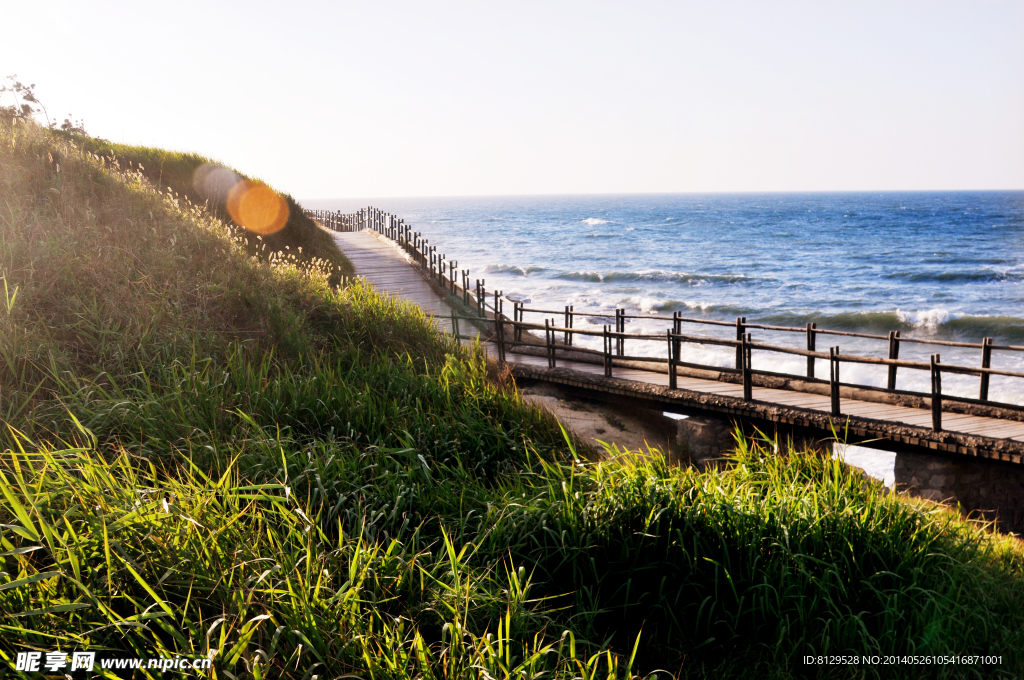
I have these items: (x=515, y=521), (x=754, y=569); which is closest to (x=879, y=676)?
(x=754, y=569)

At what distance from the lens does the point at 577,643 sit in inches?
138

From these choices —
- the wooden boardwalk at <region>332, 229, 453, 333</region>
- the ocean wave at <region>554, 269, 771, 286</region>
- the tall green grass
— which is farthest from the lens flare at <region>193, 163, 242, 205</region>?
the ocean wave at <region>554, 269, 771, 286</region>

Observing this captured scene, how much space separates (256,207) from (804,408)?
18.7 metres

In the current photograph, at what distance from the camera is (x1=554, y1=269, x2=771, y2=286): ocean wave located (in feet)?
151

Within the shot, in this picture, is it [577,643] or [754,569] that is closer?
[577,643]

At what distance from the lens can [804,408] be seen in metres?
9.23

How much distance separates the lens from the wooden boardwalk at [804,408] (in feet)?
25.8

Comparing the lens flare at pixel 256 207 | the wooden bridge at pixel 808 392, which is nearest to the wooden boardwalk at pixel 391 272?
the lens flare at pixel 256 207

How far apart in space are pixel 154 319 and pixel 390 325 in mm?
2848

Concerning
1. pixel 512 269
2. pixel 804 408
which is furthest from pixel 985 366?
pixel 512 269

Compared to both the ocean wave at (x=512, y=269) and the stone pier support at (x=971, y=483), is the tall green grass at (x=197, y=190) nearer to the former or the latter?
the stone pier support at (x=971, y=483)

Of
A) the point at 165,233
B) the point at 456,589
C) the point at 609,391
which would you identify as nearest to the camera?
the point at 456,589

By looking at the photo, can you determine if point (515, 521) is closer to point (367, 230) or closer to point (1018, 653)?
point (1018, 653)

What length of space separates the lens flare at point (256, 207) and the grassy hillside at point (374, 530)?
13.6m
